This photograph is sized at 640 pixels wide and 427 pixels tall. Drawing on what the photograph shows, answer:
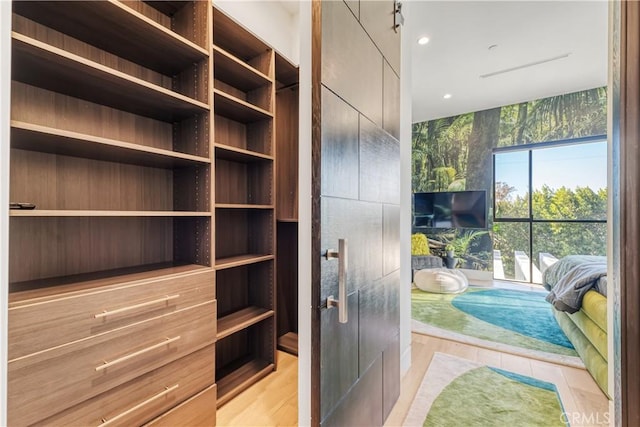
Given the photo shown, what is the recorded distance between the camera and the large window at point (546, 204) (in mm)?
4180

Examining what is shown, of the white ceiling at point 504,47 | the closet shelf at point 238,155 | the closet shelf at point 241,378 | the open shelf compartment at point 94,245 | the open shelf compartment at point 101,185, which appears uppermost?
the white ceiling at point 504,47

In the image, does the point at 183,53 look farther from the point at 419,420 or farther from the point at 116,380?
the point at 419,420

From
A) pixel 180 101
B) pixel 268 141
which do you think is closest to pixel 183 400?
pixel 180 101

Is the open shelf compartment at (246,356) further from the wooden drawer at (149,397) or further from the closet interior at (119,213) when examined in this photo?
the wooden drawer at (149,397)

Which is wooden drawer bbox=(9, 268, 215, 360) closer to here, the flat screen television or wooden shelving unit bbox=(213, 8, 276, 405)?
wooden shelving unit bbox=(213, 8, 276, 405)

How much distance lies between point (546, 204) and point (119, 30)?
5.70 m

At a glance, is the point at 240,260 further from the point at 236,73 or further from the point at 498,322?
the point at 498,322

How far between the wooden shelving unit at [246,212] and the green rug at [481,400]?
1.12 meters

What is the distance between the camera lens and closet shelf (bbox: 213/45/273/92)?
1.79m

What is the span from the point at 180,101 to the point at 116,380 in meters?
1.32

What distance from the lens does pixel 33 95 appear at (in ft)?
4.04

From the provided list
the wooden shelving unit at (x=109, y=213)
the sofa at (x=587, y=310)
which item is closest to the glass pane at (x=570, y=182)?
the sofa at (x=587, y=310)

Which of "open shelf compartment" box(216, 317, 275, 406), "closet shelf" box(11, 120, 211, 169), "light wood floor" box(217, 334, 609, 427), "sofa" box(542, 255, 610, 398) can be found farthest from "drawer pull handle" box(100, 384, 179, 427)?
"sofa" box(542, 255, 610, 398)

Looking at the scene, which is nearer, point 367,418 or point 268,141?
point 367,418
